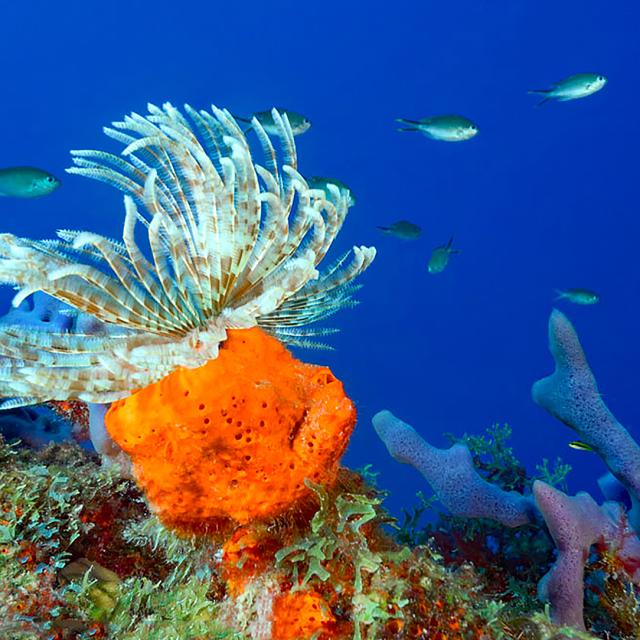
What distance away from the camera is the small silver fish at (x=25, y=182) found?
723cm

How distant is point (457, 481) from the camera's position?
4164mm

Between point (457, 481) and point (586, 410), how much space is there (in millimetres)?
1228

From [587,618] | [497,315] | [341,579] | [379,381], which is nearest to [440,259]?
[587,618]

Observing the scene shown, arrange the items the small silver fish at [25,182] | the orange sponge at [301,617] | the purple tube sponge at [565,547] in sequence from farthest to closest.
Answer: the small silver fish at [25,182] → the purple tube sponge at [565,547] → the orange sponge at [301,617]

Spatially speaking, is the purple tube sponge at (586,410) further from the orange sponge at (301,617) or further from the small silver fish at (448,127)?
the small silver fish at (448,127)

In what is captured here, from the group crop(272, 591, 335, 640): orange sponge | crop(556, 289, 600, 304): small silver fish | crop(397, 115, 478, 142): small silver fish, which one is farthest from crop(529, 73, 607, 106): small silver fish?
crop(272, 591, 335, 640): orange sponge

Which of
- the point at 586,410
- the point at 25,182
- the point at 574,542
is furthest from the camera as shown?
the point at 25,182

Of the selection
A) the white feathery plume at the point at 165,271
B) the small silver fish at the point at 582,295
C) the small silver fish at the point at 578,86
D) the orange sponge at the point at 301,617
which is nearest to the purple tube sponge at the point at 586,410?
the white feathery plume at the point at 165,271

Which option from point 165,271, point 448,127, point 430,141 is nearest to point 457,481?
point 165,271

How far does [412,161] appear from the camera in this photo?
65.9 metres

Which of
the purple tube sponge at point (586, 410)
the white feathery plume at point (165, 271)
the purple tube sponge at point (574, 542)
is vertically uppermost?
the white feathery plume at point (165, 271)

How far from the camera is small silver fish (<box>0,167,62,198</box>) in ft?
23.7

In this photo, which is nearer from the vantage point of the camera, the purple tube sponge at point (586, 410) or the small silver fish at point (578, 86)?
the purple tube sponge at point (586, 410)

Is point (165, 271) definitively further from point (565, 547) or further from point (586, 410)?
point (586, 410)
